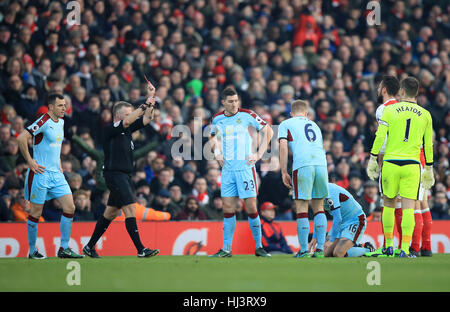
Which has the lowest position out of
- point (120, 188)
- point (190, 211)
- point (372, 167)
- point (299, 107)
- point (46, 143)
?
point (190, 211)

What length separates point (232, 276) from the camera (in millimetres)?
7977

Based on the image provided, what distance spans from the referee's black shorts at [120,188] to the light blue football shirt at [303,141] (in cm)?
224

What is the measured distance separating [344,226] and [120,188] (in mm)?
3527

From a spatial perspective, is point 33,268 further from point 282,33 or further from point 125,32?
point 282,33

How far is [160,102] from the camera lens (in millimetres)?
15703

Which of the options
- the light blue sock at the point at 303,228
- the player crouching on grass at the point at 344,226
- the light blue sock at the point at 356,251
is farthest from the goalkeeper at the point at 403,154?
the light blue sock at the point at 356,251

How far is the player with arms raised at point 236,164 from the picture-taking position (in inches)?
392

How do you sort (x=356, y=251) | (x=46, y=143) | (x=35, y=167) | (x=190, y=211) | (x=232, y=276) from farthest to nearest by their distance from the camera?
A: (x=190, y=211) → (x=356, y=251) → (x=46, y=143) → (x=35, y=167) → (x=232, y=276)

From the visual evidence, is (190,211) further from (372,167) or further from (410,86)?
(410,86)

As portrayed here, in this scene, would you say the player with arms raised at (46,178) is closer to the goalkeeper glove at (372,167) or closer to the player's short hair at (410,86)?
the goalkeeper glove at (372,167)

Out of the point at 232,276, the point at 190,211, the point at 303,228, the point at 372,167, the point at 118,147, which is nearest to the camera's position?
the point at 232,276

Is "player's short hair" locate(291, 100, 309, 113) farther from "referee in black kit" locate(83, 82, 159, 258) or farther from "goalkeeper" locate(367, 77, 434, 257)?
"referee in black kit" locate(83, 82, 159, 258)

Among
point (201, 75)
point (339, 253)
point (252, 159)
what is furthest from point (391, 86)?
point (201, 75)
